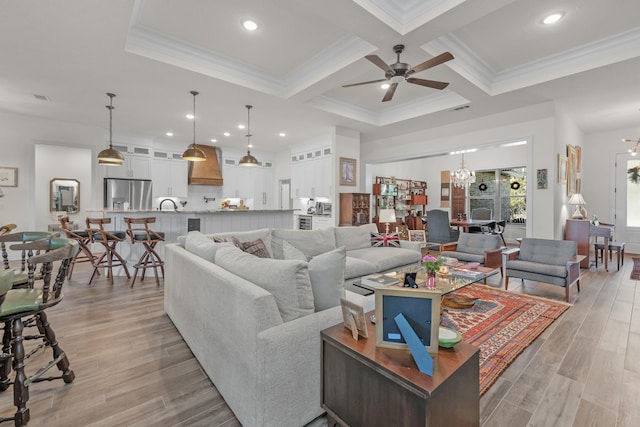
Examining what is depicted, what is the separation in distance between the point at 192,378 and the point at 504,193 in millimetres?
10634

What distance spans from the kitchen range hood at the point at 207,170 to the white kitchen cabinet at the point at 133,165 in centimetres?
112

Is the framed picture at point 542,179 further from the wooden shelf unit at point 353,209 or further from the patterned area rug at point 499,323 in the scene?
the wooden shelf unit at point 353,209

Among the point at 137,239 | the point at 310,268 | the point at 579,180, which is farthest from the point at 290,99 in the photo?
the point at 579,180

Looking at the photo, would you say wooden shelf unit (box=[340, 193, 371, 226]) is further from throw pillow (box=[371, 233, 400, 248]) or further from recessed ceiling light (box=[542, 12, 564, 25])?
recessed ceiling light (box=[542, 12, 564, 25])

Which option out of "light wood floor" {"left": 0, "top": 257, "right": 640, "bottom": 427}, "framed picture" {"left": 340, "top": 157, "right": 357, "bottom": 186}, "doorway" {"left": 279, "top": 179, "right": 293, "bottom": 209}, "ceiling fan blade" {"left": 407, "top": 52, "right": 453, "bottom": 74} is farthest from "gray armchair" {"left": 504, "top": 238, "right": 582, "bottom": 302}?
"doorway" {"left": 279, "top": 179, "right": 293, "bottom": 209}

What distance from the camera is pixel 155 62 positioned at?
Answer: 358cm

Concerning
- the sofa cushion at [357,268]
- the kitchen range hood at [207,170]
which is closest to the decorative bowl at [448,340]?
the sofa cushion at [357,268]

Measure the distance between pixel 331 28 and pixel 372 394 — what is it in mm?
3534

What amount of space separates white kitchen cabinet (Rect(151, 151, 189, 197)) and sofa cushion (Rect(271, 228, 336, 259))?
584 centimetres

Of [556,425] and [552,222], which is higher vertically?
[552,222]

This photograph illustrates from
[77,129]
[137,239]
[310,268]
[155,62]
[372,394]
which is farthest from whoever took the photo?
[77,129]

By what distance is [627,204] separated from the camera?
6902 mm

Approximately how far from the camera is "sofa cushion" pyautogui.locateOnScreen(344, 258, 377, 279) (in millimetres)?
3531

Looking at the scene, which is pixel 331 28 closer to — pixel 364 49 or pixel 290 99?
pixel 364 49
